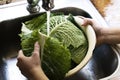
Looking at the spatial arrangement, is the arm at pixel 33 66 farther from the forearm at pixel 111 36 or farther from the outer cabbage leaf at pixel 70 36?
the forearm at pixel 111 36

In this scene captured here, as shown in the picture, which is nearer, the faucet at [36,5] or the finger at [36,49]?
the finger at [36,49]

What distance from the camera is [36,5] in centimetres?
111

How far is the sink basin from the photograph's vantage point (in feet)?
3.47

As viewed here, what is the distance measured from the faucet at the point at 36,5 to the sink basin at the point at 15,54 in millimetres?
24

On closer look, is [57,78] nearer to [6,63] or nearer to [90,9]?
[6,63]

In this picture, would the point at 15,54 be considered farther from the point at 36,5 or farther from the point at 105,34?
the point at 105,34

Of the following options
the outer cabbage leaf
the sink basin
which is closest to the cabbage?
the outer cabbage leaf

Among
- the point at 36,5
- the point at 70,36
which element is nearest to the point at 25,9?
the point at 36,5

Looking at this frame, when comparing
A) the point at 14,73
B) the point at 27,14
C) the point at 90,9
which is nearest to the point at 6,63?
the point at 14,73

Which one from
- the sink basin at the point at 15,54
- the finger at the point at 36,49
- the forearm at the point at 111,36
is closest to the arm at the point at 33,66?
the finger at the point at 36,49

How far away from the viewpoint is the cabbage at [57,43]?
34.5 inches

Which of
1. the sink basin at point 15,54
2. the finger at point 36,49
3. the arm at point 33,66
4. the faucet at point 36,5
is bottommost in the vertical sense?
the sink basin at point 15,54

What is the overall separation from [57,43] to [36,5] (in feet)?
0.99

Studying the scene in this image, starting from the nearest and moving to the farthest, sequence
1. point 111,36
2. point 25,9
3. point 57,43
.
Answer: point 57,43, point 111,36, point 25,9
